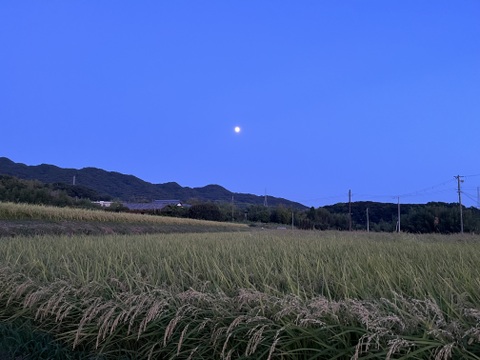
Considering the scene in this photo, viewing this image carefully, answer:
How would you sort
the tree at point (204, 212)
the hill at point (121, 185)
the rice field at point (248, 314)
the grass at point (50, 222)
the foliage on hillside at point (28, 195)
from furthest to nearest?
1. the hill at point (121, 185)
2. the tree at point (204, 212)
3. the foliage on hillside at point (28, 195)
4. the grass at point (50, 222)
5. the rice field at point (248, 314)

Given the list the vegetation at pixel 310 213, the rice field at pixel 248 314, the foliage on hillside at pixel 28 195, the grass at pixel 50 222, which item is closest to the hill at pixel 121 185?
the vegetation at pixel 310 213

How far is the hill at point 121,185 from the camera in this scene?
8075 centimetres

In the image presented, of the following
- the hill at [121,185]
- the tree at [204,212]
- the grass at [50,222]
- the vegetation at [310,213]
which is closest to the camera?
the grass at [50,222]

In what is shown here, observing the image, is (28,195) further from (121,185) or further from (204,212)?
(121,185)

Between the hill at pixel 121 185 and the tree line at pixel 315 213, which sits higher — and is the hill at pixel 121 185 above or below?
above

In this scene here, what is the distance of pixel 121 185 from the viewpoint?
91562mm

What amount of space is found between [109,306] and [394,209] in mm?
65005

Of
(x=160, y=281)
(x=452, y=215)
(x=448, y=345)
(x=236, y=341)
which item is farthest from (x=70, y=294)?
(x=452, y=215)

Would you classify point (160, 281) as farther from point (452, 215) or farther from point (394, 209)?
point (394, 209)

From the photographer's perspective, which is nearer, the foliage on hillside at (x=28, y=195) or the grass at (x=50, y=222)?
the grass at (x=50, y=222)

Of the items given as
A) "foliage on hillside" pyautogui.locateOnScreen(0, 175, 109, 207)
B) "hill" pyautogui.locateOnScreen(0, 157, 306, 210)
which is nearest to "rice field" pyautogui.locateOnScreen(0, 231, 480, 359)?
"foliage on hillside" pyautogui.locateOnScreen(0, 175, 109, 207)

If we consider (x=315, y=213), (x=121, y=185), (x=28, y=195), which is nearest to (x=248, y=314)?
(x=28, y=195)

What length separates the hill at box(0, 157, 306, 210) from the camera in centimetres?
8075

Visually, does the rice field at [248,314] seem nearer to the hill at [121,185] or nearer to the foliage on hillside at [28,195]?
the foliage on hillside at [28,195]
